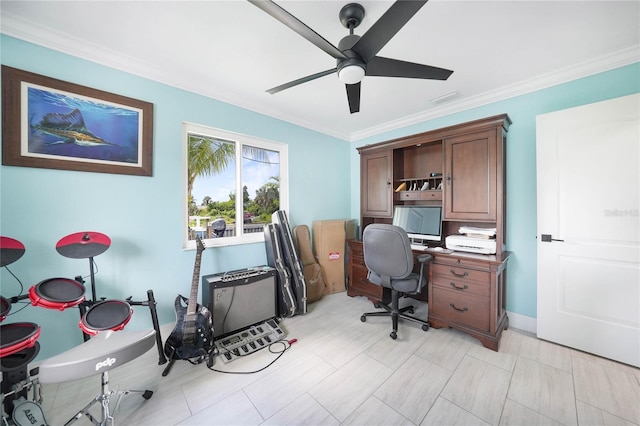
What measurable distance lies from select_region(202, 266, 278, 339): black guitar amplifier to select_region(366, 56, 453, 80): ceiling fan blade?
2132 mm

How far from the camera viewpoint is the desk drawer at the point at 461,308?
208 centimetres

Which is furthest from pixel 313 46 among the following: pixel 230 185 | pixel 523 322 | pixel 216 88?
pixel 523 322

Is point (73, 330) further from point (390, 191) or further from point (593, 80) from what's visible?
point (593, 80)

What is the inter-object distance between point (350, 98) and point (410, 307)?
231cm

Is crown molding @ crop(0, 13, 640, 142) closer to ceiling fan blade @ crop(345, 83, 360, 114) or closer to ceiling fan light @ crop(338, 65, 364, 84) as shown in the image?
ceiling fan blade @ crop(345, 83, 360, 114)

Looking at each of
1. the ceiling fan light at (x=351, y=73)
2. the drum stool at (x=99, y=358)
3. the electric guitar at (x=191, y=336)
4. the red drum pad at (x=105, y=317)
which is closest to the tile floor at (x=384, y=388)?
the electric guitar at (x=191, y=336)

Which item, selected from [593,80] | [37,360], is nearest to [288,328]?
[37,360]

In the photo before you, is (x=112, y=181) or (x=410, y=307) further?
(x=410, y=307)

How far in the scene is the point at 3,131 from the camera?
5.14 feet

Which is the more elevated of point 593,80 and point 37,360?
point 593,80

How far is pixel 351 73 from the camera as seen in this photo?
54.6 inches

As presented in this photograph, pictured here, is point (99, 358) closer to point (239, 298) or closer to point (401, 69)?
point (239, 298)

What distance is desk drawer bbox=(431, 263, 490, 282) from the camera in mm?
2104

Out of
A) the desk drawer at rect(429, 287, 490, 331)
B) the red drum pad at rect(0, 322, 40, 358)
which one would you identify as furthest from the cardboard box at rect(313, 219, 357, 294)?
the red drum pad at rect(0, 322, 40, 358)
